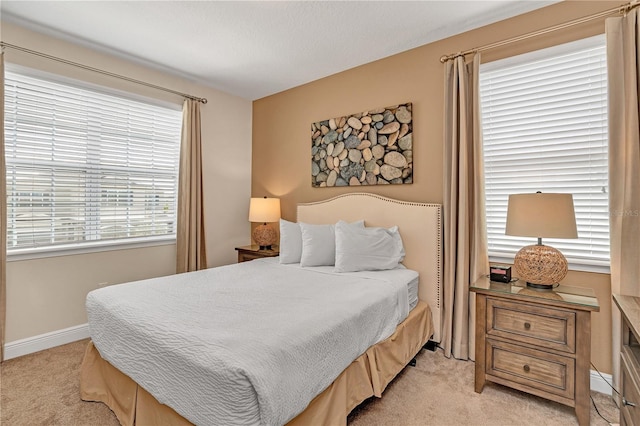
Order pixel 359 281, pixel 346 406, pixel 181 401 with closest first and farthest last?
pixel 181 401 < pixel 346 406 < pixel 359 281

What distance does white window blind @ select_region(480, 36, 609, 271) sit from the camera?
2.10 meters

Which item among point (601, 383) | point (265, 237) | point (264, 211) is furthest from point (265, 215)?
point (601, 383)

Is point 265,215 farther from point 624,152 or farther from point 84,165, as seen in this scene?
point 624,152

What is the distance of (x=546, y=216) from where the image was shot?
1.84 metres

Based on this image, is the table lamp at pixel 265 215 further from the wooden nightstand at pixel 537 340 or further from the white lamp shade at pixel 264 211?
the wooden nightstand at pixel 537 340

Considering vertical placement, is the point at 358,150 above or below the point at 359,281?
above

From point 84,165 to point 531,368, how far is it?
3.87 metres

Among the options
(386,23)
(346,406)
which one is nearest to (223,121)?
(386,23)

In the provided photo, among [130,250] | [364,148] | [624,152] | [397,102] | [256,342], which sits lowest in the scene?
[256,342]

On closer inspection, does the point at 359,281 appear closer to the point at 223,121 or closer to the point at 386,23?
the point at 386,23

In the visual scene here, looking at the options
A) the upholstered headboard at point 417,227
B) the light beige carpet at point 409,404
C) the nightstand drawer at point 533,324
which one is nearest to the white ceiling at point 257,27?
the upholstered headboard at point 417,227

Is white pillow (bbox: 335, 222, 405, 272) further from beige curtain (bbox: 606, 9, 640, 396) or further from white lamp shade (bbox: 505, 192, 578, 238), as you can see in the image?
beige curtain (bbox: 606, 9, 640, 396)

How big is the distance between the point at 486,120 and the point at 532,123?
319 millimetres

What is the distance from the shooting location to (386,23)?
250 cm
